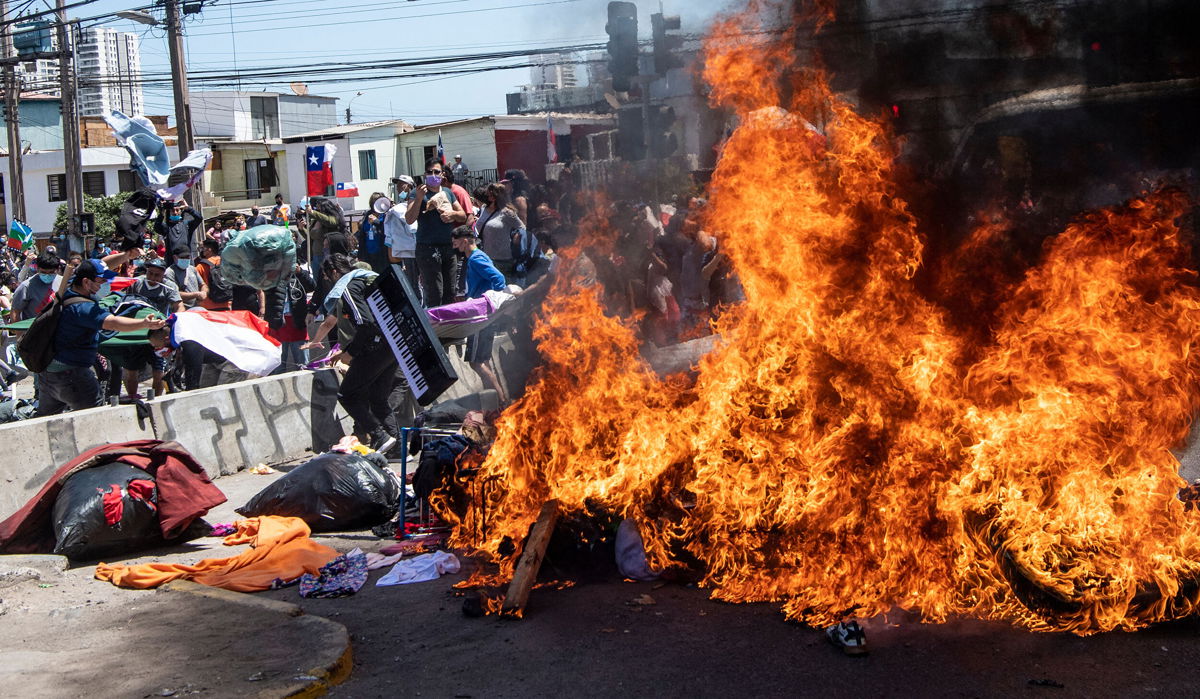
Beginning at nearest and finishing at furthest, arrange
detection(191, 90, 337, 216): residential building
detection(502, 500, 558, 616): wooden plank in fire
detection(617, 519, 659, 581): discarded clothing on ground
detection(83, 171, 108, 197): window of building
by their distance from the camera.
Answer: detection(502, 500, 558, 616): wooden plank in fire < detection(617, 519, 659, 581): discarded clothing on ground < detection(191, 90, 337, 216): residential building < detection(83, 171, 108, 197): window of building

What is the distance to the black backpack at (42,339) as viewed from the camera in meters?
8.29

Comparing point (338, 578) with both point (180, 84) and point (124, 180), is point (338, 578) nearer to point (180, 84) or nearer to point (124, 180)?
point (180, 84)

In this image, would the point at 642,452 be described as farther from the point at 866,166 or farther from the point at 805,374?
the point at 866,166

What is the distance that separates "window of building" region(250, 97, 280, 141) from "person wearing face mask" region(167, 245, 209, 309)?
200ft

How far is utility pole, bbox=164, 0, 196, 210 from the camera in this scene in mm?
19906

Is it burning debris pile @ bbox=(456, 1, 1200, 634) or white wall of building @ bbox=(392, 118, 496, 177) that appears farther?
white wall of building @ bbox=(392, 118, 496, 177)

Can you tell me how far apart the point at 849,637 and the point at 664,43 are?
5.20 metres

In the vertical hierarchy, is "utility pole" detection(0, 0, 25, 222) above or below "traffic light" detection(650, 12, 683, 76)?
above

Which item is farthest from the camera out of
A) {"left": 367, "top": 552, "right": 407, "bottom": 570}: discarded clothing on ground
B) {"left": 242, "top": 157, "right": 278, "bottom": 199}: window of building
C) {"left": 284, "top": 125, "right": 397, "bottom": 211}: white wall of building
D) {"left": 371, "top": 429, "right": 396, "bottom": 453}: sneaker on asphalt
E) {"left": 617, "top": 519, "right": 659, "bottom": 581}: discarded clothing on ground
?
{"left": 242, "top": 157, "right": 278, "bottom": 199}: window of building

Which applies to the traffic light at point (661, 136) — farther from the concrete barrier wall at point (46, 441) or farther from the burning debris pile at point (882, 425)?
the concrete barrier wall at point (46, 441)

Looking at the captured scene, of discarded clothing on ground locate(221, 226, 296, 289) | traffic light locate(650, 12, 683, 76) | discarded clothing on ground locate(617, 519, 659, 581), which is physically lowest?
discarded clothing on ground locate(617, 519, 659, 581)

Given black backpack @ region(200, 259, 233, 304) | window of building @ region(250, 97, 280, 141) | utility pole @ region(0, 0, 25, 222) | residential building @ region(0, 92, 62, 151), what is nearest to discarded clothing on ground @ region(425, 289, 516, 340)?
black backpack @ region(200, 259, 233, 304)

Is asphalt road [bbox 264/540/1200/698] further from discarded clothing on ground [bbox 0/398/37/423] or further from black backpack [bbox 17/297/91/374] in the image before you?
discarded clothing on ground [bbox 0/398/37/423]

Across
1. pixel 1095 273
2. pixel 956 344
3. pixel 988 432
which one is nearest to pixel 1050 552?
pixel 988 432
